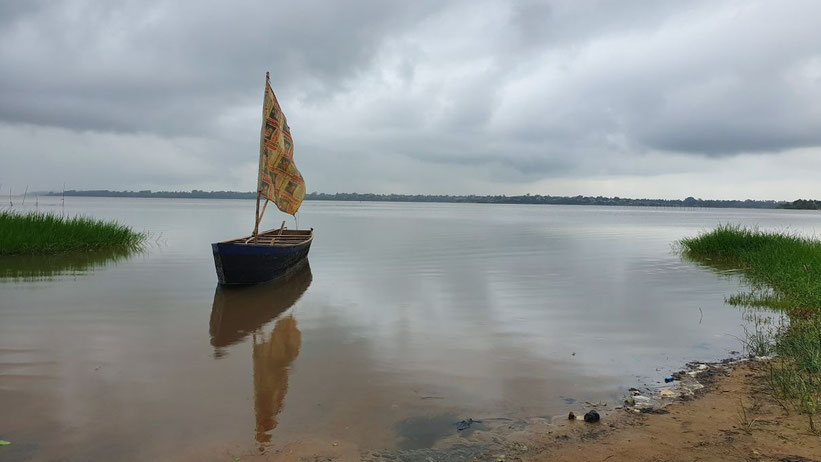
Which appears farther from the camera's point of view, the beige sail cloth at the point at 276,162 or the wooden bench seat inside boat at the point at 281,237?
the wooden bench seat inside boat at the point at 281,237

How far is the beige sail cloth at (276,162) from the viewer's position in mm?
17281

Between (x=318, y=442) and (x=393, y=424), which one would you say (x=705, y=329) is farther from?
(x=318, y=442)

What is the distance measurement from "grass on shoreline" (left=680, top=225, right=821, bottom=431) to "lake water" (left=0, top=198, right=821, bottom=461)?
840 mm

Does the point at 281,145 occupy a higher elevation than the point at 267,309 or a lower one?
higher

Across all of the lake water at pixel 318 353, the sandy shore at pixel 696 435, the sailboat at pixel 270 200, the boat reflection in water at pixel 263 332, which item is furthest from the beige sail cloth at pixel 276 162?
the sandy shore at pixel 696 435

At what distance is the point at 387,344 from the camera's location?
9.77 metres

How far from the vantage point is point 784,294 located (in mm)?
13602

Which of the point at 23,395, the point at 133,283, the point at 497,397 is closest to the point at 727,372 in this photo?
the point at 497,397

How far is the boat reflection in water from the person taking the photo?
6844mm

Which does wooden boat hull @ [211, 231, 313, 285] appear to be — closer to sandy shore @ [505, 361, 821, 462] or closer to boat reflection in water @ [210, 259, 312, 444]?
boat reflection in water @ [210, 259, 312, 444]

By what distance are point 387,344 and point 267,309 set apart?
4.67 meters

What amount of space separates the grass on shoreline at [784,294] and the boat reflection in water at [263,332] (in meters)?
5.79

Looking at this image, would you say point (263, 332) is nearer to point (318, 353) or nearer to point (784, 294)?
point (318, 353)

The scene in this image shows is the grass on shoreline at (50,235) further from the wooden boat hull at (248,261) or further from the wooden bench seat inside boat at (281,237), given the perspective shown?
the wooden boat hull at (248,261)
